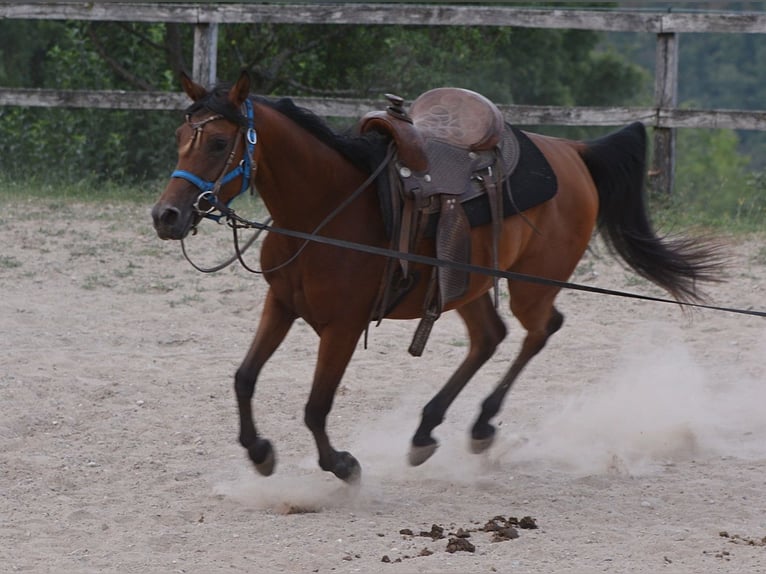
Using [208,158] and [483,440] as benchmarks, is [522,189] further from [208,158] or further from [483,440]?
[208,158]

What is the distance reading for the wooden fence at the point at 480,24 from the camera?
10391 millimetres

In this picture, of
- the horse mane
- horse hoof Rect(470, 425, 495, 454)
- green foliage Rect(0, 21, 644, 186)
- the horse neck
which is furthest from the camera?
green foliage Rect(0, 21, 644, 186)

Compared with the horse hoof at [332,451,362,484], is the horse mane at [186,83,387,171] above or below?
above

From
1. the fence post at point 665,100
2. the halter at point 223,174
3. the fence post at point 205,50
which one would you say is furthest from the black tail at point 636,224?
the fence post at point 205,50

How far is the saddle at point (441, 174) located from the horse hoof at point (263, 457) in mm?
742

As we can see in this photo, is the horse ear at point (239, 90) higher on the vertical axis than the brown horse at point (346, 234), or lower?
higher

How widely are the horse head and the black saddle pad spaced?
972 mm

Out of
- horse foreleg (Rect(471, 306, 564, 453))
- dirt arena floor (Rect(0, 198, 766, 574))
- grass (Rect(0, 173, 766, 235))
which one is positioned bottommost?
dirt arena floor (Rect(0, 198, 766, 574))

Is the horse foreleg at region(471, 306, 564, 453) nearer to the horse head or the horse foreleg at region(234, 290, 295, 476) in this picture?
the horse foreleg at region(234, 290, 295, 476)

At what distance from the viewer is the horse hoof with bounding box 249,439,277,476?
4.75 meters

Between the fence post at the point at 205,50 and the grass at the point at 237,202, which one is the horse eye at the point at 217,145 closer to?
the grass at the point at 237,202

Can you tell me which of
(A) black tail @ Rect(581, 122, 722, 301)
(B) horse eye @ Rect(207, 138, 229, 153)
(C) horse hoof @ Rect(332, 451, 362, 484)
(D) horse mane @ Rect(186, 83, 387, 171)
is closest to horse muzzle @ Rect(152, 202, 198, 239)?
(B) horse eye @ Rect(207, 138, 229, 153)

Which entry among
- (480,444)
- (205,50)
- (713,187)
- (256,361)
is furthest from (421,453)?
(713,187)

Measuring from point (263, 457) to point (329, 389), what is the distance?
1.41ft
